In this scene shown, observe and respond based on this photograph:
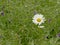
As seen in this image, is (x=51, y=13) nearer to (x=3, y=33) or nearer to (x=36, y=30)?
(x=36, y=30)

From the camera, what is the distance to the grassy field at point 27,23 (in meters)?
3.07

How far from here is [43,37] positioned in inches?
121

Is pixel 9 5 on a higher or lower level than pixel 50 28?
higher

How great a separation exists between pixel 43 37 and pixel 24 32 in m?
0.23

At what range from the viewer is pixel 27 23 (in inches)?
127

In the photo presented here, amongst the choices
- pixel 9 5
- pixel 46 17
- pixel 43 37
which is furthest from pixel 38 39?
pixel 9 5

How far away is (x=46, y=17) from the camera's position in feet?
10.8

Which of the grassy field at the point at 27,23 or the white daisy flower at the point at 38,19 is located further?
the white daisy flower at the point at 38,19

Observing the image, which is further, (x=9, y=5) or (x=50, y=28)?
(x=9, y=5)

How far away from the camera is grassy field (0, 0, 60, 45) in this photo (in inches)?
121

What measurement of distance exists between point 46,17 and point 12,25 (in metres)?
0.42

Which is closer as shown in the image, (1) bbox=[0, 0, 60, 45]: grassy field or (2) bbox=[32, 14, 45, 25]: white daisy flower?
(1) bbox=[0, 0, 60, 45]: grassy field

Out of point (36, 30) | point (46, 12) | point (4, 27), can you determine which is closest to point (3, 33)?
point (4, 27)

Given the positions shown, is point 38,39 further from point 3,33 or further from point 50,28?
point 3,33
